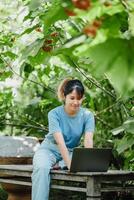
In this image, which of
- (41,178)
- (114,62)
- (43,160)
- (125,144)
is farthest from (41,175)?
(114,62)

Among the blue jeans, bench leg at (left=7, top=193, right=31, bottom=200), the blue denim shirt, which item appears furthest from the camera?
bench leg at (left=7, top=193, right=31, bottom=200)

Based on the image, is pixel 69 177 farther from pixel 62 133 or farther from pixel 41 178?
pixel 62 133

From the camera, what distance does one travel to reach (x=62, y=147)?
405cm

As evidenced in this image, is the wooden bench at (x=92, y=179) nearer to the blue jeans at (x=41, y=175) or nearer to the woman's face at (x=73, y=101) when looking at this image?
the blue jeans at (x=41, y=175)

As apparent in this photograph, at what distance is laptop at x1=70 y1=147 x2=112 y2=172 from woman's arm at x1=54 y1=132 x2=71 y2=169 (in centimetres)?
16

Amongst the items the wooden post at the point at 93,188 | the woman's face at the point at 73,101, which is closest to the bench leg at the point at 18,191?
the woman's face at the point at 73,101

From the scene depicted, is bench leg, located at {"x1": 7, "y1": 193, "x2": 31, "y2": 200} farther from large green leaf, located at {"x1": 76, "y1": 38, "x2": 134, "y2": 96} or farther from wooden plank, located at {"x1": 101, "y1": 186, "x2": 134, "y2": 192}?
large green leaf, located at {"x1": 76, "y1": 38, "x2": 134, "y2": 96}

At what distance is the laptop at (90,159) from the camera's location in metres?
3.68

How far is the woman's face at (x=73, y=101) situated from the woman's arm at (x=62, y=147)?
0.25 m

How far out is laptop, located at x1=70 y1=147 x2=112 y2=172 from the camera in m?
3.68

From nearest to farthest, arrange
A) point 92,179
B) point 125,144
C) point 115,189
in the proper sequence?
point 125,144 → point 92,179 → point 115,189

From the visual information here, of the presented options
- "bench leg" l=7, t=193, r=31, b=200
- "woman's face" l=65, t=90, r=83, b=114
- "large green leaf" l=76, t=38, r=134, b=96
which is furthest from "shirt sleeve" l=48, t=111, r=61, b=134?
"large green leaf" l=76, t=38, r=134, b=96

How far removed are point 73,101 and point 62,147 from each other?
40 centimetres

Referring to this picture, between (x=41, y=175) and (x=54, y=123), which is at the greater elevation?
(x=54, y=123)
